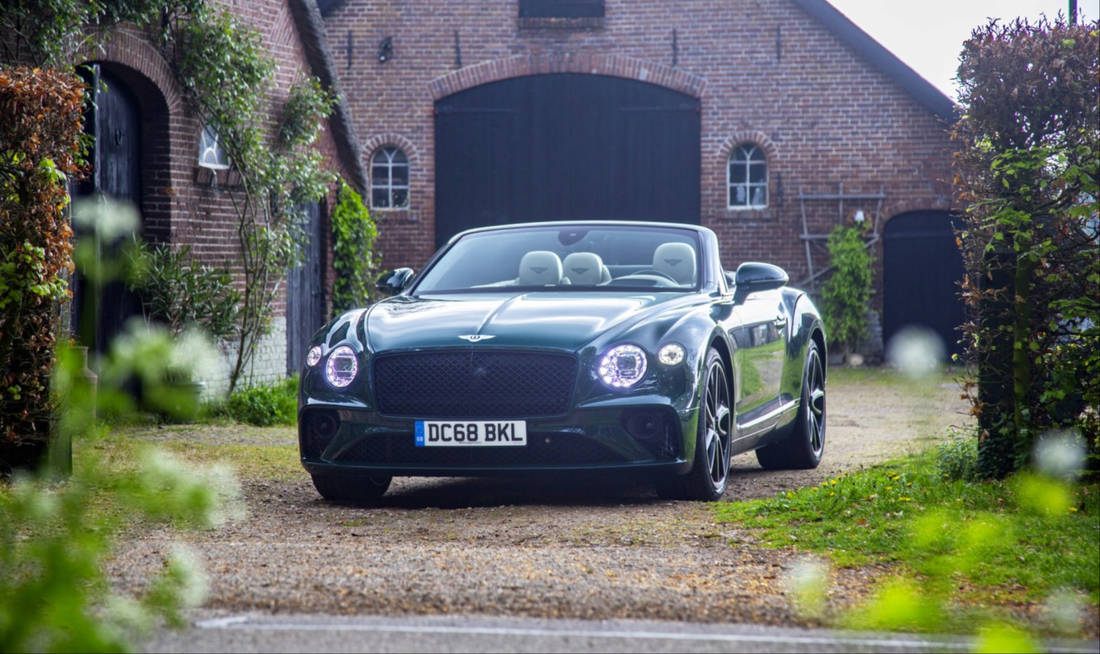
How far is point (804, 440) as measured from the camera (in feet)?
29.1

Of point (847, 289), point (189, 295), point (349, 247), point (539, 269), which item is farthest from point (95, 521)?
point (847, 289)

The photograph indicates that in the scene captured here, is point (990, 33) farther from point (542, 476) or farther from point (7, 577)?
point (7, 577)

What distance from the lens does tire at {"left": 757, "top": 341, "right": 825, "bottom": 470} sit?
8867 millimetres

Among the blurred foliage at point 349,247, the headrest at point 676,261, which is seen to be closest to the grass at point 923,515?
the headrest at point 676,261

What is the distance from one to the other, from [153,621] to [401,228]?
70.7ft

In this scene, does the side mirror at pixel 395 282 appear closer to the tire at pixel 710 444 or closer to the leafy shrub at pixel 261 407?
the tire at pixel 710 444

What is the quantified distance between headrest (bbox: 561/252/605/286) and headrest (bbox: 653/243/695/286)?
0.33 meters

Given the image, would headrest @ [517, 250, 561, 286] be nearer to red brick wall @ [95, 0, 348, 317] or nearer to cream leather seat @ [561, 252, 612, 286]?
cream leather seat @ [561, 252, 612, 286]

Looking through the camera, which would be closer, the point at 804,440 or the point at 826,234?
the point at 804,440

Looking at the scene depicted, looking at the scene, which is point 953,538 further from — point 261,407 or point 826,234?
point 826,234

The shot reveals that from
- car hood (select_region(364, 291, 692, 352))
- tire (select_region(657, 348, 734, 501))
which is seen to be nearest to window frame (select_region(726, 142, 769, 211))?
car hood (select_region(364, 291, 692, 352))

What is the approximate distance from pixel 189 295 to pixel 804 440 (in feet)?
18.9

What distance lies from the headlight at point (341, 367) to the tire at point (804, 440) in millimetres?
3204

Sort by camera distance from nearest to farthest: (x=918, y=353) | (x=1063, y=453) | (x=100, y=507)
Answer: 1. (x=100, y=507)
2. (x=918, y=353)
3. (x=1063, y=453)
